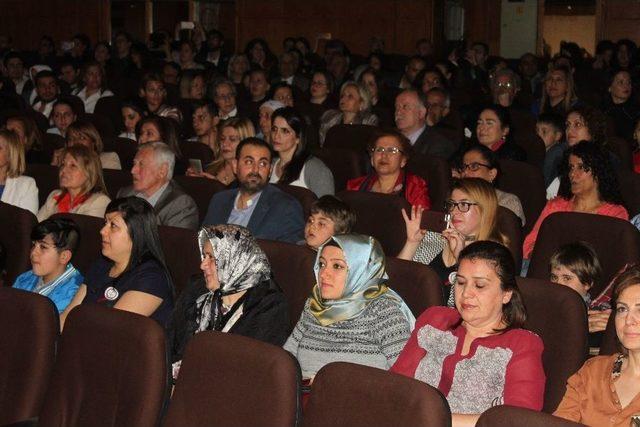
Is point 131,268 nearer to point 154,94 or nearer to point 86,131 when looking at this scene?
point 86,131

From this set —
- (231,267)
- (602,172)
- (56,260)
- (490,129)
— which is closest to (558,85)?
(490,129)

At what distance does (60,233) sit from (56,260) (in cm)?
12

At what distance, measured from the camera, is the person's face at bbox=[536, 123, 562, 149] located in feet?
23.2

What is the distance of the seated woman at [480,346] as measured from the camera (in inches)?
122

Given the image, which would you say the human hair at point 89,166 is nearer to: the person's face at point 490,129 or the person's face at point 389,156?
the person's face at point 389,156

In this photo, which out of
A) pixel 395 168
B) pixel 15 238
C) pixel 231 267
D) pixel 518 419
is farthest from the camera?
pixel 395 168

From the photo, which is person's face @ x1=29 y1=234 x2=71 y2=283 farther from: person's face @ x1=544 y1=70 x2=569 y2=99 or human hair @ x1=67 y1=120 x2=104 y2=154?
person's face @ x1=544 y1=70 x2=569 y2=99

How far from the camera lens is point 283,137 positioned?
6.12 metres

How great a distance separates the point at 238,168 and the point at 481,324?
7.96ft

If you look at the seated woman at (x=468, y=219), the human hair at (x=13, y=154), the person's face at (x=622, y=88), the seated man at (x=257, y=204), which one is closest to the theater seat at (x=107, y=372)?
the seated woman at (x=468, y=219)

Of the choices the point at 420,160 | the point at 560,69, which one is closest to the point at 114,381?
the point at 420,160

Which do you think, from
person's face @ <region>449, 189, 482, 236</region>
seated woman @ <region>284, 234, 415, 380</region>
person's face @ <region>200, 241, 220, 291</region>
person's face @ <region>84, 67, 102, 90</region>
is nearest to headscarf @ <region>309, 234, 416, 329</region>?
seated woman @ <region>284, 234, 415, 380</region>

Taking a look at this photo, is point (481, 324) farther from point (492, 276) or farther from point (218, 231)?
point (218, 231)

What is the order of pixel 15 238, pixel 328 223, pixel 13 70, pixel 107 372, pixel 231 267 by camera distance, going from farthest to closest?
pixel 13 70 < pixel 15 238 < pixel 328 223 < pixel 231 267 < pixel 107 372
